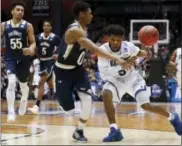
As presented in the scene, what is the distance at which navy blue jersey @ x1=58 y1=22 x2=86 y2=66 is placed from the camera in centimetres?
607

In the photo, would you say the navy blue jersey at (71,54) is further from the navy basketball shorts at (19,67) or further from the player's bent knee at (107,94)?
the navy basketball shorts at (19,67)

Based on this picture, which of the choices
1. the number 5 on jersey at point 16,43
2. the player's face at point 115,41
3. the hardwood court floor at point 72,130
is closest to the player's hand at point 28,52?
the number 5 on jersey at point 16,43

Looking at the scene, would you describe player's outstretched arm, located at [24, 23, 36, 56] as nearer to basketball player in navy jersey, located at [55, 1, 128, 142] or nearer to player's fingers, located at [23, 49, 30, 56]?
player's fingers, located at [23, 49, 30, 56]

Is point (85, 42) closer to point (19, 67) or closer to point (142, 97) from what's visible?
point (142, 97)

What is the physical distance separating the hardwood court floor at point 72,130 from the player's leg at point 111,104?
0.14m

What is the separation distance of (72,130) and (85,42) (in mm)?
→ 1980

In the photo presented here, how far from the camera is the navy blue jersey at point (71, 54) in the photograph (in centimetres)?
607

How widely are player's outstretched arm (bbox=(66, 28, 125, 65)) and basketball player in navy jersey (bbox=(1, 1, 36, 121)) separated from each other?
87.0 inches

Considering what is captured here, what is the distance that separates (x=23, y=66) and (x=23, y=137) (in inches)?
85.5

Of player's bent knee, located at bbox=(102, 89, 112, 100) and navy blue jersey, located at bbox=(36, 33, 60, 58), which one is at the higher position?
navy blue jersey, located at bbox=(36, 33, 60, 58)

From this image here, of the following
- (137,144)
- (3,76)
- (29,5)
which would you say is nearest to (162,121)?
(137,144)

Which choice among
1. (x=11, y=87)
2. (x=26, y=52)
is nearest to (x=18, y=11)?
(x=26, y=52)

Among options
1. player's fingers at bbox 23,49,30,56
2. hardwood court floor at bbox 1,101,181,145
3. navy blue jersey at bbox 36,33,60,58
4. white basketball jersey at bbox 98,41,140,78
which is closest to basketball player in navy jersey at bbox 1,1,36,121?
player's fingers at bbox 23,49,30,56

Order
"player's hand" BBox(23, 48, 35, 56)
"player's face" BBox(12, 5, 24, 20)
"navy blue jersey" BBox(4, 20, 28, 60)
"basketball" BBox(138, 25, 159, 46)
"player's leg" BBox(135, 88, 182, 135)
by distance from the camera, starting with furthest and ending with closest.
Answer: "navy blue jersey" BBox(4, 20, 28, 60), "player's face" BBox(12, 5, 24, 20), "player's hand" BBox(23, 48, 35, 56), "basketball" BBox(138, 25, 159, 46), "player's leg" BBox(135, 88, 182, 135)
